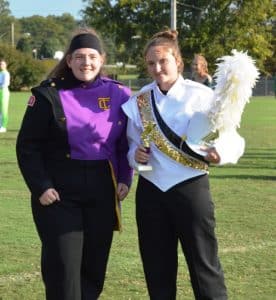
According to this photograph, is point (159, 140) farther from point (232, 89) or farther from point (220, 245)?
point (220, 245)

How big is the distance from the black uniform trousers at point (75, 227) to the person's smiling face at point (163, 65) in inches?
24.3

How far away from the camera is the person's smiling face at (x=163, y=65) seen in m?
3.75

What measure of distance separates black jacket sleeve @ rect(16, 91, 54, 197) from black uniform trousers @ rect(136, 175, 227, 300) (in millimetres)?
603

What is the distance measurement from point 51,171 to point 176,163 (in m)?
0.75

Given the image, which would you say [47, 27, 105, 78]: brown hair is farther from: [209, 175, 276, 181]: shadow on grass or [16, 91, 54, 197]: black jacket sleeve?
[209, 175, 276, 181]: shadow on grass

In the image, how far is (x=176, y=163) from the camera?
3.80m

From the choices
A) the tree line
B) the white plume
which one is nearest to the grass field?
the white plume

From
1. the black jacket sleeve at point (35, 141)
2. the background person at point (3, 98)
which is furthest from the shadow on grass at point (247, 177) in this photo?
the background person at point (3, 98)

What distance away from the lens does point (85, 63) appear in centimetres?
382

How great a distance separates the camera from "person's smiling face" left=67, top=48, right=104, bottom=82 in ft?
12.5

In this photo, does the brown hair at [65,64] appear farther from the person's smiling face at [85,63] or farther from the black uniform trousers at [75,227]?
the black uniform trousers at [75,227]

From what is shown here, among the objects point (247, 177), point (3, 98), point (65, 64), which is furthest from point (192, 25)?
point (65, 64)

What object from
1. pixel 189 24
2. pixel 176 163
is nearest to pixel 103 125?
pixel 176 163

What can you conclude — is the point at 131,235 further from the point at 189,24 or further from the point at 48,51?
the point at 48,51
